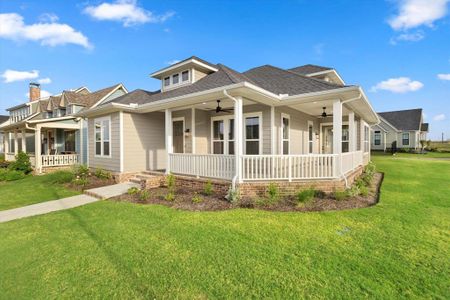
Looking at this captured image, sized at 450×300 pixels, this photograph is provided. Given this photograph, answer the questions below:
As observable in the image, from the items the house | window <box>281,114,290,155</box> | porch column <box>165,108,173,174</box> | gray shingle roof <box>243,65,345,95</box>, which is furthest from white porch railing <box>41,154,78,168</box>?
window <box>281,114,290,155</box>

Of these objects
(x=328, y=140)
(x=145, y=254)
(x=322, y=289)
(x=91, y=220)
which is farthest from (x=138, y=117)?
(x=328, y=140)

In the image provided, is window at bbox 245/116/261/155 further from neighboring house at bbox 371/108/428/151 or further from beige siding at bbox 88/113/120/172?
neighboring house at bbox 371/108/428/151

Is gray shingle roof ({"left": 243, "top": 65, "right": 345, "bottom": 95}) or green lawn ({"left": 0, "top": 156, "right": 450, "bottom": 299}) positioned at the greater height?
gray shingle roof ({"left": 243, "top": 65, "right": 345, "bottom": 95})

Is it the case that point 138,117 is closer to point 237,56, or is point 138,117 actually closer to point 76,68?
point 76,68

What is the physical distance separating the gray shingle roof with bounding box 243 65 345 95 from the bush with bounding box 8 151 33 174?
14120mm

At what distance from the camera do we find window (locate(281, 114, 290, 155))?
9.02 m

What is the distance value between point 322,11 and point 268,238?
11.5 metres

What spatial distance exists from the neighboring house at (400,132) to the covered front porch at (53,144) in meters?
35.3

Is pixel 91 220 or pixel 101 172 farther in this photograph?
pixel 101 172

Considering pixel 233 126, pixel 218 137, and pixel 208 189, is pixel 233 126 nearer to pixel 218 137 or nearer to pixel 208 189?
pixel 218 137

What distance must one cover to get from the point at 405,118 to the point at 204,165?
36.9m

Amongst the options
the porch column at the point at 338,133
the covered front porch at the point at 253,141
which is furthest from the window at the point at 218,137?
the porch column at the point at 338,133

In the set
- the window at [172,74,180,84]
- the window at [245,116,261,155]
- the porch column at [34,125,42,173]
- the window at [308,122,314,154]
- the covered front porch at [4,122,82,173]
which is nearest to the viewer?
the window at [245,116,261,155]

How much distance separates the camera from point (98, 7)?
9.98 m
